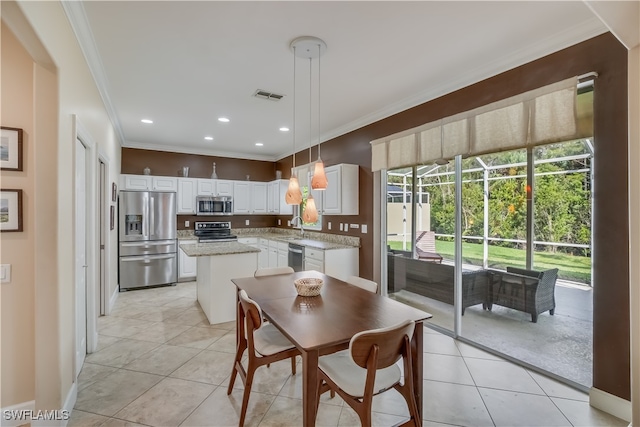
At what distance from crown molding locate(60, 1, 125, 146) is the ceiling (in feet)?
0.04

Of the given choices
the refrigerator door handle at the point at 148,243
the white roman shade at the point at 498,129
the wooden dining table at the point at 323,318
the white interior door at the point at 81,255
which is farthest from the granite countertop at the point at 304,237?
the white interior door at the point at 81,255

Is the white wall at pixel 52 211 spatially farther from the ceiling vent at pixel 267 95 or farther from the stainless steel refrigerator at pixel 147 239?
the stainless steel refrigerator at pixel 147 239

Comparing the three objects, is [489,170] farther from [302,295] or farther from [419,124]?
[302,295]

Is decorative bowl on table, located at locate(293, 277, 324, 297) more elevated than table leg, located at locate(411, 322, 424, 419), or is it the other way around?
decorative bowl on table, located at locate(293, 277, 324, 297)

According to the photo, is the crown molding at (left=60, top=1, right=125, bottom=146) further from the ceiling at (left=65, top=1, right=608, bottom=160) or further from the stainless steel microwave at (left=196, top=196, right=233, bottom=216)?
the stainless steel microwave at (left=196, top=196, right=233, bottom=216)

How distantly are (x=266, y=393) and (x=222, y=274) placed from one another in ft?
5.85

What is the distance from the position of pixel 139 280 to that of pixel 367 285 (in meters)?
4.44

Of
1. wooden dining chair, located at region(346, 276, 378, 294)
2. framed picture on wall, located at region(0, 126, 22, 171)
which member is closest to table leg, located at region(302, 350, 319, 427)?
wooden dining chair, located at region(346, 276, 378, 294)

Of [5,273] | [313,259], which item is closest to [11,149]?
[5,273]

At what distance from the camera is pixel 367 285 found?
258 cm

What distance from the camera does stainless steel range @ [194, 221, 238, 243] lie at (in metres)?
6.09

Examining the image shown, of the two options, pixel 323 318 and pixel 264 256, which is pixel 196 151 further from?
pixel 323 318

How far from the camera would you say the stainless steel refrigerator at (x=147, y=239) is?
5.12 metres

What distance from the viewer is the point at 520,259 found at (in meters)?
2.86
